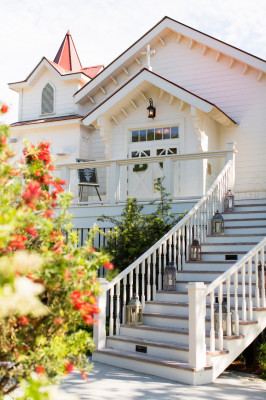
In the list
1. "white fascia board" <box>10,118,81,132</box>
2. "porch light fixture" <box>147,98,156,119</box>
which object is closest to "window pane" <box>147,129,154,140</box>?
"porch light fixture" <box>147,98,156,119</box>

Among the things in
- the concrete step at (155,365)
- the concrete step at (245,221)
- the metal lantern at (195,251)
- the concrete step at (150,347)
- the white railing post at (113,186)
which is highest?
the white railing post at (113,186)

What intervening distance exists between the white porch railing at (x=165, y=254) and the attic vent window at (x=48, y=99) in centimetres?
829

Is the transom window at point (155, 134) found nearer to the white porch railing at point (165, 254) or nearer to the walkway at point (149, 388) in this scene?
the white porch railing at point (165, 254)

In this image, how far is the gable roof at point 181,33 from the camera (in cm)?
1266

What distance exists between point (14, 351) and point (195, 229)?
5792mm

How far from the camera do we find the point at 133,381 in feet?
18.2

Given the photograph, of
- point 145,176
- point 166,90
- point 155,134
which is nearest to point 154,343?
point 145,176

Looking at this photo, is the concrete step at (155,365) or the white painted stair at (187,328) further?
the white painted stair at (187,328)

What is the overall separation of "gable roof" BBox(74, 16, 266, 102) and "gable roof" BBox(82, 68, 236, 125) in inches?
71.3

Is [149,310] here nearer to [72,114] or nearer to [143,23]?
[72,114]

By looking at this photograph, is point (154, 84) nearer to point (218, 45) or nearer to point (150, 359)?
point (218, 45)

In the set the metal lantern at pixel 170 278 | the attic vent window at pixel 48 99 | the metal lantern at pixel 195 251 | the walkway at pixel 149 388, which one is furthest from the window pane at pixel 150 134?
the walkway at pixel 149 388

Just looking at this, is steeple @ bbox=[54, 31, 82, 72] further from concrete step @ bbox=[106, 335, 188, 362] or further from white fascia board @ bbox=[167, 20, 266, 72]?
concrete step @ bbox=[106, 335, 188, 362]

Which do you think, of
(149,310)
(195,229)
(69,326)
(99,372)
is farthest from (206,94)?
(69,326)
